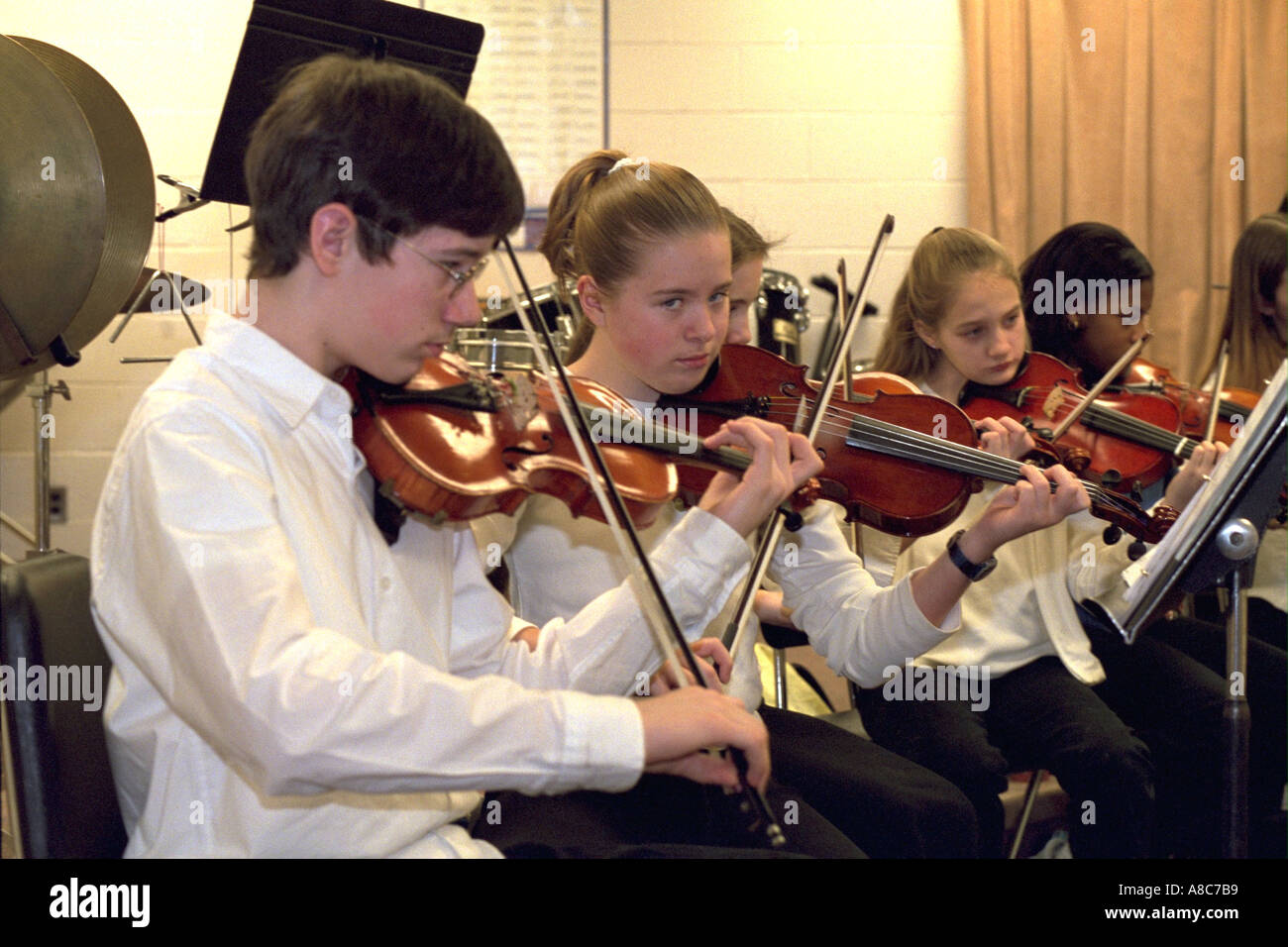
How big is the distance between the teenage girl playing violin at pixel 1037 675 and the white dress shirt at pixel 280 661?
2.89 ft

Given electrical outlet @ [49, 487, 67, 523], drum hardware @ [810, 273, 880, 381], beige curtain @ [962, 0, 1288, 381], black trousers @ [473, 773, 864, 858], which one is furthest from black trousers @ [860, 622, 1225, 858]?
electrical outlet @ [49, 487, 67, 523]

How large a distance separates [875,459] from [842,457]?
4cm

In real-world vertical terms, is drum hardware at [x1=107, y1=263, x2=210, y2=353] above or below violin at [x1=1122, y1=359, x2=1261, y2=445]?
above

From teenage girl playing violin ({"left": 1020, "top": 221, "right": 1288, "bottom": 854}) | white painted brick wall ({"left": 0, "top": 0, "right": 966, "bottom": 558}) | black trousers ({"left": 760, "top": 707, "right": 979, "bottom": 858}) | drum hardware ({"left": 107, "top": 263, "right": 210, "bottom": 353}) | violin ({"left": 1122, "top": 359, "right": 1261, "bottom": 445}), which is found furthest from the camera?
white painted brick wall ({"left": 0, "top": 0, "right": 966, "bottom": 558})

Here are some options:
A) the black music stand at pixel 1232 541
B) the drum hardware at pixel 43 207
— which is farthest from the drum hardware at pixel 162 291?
the black music stand at pixel 1232 541

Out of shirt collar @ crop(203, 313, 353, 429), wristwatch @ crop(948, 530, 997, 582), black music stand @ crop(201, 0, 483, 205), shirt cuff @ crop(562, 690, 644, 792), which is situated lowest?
shirt cuff @ crop(562, 690, 644, 792)

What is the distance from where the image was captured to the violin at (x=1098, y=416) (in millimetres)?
2098

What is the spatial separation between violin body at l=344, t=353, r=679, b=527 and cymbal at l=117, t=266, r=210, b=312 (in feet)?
5.44

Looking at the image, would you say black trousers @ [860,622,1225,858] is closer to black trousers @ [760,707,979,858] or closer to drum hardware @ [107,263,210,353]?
black trousers @ [760,707,979,858]

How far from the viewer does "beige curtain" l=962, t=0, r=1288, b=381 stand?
11.4 feet

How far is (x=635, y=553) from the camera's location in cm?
115

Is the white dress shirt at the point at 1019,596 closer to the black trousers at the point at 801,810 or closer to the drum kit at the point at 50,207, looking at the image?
the black trousers at the point at 801,810

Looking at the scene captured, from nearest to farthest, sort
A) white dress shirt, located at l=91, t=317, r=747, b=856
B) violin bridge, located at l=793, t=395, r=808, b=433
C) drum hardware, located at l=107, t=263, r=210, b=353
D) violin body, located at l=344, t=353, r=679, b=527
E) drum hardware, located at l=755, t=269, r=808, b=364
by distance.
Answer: white dress shirt, located at l=91, t=317, r=747, b=856 → violin body, located at l=344, t=353, r=679, b=527 → violin bridge, located at l=793, t=395, r=808, b=433 → drum hardware, located at l=107, t=263, r=210, b=353 → drum hardware, located at l=755, t=269, r=808, b=364

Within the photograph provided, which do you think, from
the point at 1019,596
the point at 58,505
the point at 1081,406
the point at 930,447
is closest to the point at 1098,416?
the point at 1081,406
